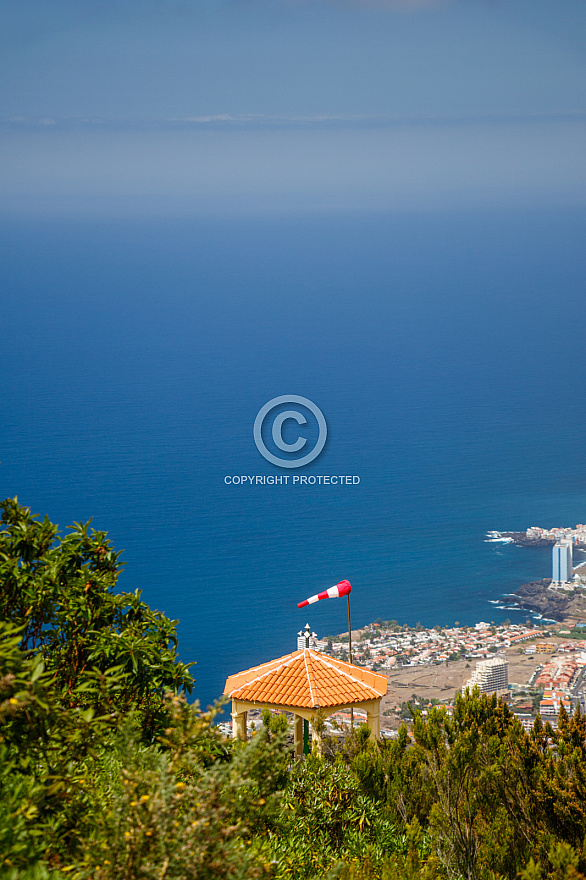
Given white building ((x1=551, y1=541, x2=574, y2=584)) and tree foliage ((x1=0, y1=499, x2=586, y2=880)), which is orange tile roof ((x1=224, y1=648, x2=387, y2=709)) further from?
white building ((x1=551, y1=541, x2=574, y2=584))

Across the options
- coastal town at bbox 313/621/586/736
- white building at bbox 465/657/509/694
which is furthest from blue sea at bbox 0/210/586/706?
white building at bbox 465/657/509/694

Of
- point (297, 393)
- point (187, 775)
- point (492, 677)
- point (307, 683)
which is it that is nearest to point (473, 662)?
point (492, 677)

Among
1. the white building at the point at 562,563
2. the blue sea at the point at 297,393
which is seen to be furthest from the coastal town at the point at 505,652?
the blue sea at the point at 297,393

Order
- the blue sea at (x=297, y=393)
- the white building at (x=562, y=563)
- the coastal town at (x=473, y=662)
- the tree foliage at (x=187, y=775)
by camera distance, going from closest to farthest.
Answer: the tree foliage at (x=187, y=775) → the coastal town at (x=473, y=662) → the white building at (x=562, y=563) → the blue sea at (x=297, y=393)

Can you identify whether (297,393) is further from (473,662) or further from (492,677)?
(492,677)

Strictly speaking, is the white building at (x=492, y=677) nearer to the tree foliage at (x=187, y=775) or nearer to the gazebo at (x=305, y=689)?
the gazebo at (x=305, y=689)

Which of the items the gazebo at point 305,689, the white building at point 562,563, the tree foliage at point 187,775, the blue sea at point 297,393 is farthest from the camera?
the blue sea at point 297,393

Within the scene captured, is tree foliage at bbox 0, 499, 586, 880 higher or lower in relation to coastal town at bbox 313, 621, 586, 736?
lower
